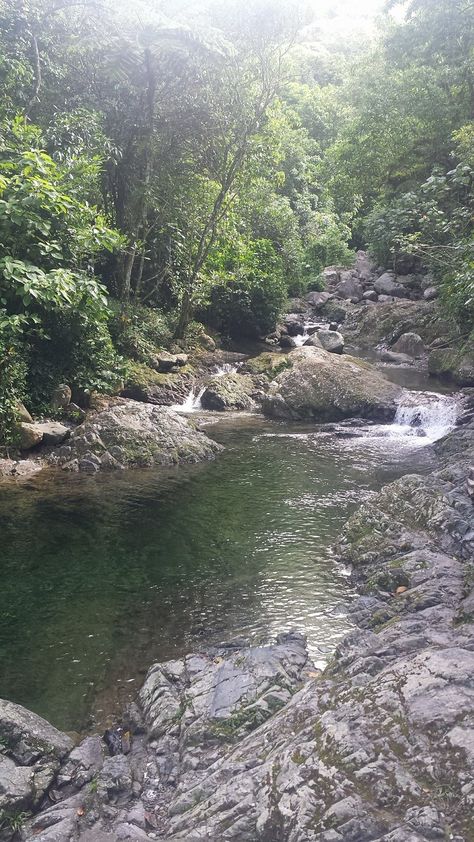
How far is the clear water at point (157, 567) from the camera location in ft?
18.9

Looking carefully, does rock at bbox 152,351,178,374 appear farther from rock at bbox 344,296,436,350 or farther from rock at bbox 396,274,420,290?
rock at bbox 396,274,420,290

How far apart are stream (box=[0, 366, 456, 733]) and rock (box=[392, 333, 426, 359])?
11834mm

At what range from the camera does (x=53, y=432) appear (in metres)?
11.8

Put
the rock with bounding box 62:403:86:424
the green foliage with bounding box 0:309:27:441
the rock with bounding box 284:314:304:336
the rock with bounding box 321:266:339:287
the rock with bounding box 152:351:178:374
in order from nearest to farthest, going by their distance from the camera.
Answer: the green foliage with bounding box 0:309:27:441 → the rock with bounding box 62:403:86:424 → the rock with bounding box 152:351:178:374 → the rock with bounding box 284:314:304:336 → the rock with bounding box 321:266:339:287

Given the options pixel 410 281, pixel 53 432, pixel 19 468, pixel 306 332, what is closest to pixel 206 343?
pixel 306 332

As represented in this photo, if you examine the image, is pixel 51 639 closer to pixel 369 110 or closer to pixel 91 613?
pixel 91 613

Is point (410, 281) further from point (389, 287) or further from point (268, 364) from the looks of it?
point (268, 364)

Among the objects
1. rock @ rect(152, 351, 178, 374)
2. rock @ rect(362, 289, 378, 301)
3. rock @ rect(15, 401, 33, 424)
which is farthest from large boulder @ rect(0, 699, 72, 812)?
rock @ rect(362, 289, 378, 301)

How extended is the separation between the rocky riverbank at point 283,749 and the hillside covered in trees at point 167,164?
6935mm

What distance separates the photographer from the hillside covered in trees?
1168 cm

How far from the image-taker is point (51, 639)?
6.12 m

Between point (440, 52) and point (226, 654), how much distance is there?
24.8 metres

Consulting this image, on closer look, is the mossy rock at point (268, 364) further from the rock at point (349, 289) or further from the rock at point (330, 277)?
the rock at point (330, 277)

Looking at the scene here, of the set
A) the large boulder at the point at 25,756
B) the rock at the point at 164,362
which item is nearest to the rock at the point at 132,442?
the rock at the point at 164,362
